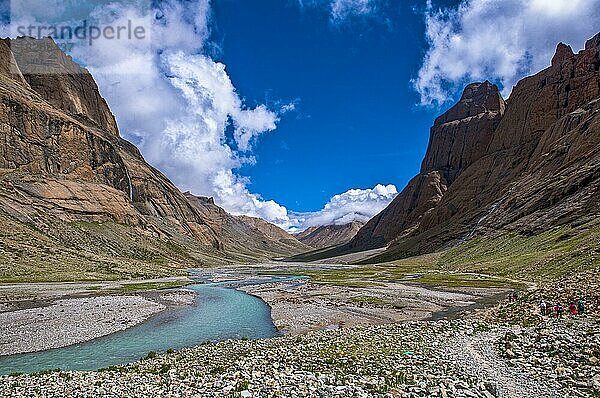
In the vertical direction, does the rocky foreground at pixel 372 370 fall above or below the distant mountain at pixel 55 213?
below

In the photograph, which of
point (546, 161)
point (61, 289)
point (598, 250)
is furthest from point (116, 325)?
point (546, 161)

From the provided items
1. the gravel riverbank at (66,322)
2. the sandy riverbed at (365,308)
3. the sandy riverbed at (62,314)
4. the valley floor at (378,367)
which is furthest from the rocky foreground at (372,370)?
the sandy riverbed at (62,314)

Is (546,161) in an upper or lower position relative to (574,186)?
upper

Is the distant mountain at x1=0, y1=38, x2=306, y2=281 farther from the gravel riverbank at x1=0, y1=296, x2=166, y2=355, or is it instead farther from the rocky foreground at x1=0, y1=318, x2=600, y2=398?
the rocky foreground at x1=0, y1=318, x2=600, y2=398

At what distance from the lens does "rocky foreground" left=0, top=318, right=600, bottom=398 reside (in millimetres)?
15914

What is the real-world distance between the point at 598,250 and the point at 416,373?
56273 mm

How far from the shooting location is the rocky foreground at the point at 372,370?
15914mm

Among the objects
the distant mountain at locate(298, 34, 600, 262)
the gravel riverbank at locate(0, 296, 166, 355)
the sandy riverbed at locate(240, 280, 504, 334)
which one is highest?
the distant mountain at locate(298, 34, 600, 262)

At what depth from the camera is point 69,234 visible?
448 feet

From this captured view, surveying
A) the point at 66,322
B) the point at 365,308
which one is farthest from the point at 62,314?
the point at 365,308

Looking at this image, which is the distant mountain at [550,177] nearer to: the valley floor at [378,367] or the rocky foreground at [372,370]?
the valley floor at [378,367]

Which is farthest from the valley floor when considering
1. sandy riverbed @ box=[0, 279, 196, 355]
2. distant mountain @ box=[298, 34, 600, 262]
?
distant mountain @ box=[298, 34, 600, 262]

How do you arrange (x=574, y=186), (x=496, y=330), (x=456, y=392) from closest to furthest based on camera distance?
(x=456, y=392) → (x=496, y=330) → (x=574, y=186)

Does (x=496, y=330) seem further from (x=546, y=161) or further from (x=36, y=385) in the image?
(x=546, y=161)
